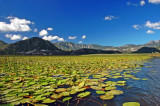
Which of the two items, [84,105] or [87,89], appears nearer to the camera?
[84,105]

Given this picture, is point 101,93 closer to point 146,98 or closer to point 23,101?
point 146,98

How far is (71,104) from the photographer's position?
4105 mm

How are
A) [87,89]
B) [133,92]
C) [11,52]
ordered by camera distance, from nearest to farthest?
[133,92] → [87,89] → [11,52]

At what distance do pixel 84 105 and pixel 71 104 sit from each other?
52cm

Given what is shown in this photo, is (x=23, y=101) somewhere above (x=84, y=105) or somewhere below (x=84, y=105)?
above

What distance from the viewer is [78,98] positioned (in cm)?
457

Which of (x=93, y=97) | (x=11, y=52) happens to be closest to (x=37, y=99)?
(x=93, y=97)

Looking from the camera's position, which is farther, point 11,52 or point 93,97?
point 11,52

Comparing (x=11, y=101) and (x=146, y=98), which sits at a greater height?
(x=11, y=101)

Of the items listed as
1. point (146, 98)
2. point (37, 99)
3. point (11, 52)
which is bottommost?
point (146, 98)

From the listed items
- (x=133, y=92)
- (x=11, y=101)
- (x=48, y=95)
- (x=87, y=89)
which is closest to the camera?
(x=11, y=101)

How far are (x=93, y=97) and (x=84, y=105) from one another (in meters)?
0.82

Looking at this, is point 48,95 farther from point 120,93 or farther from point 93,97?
point 120,93

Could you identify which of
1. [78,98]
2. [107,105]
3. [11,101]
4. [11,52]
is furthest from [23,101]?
[11,52]
